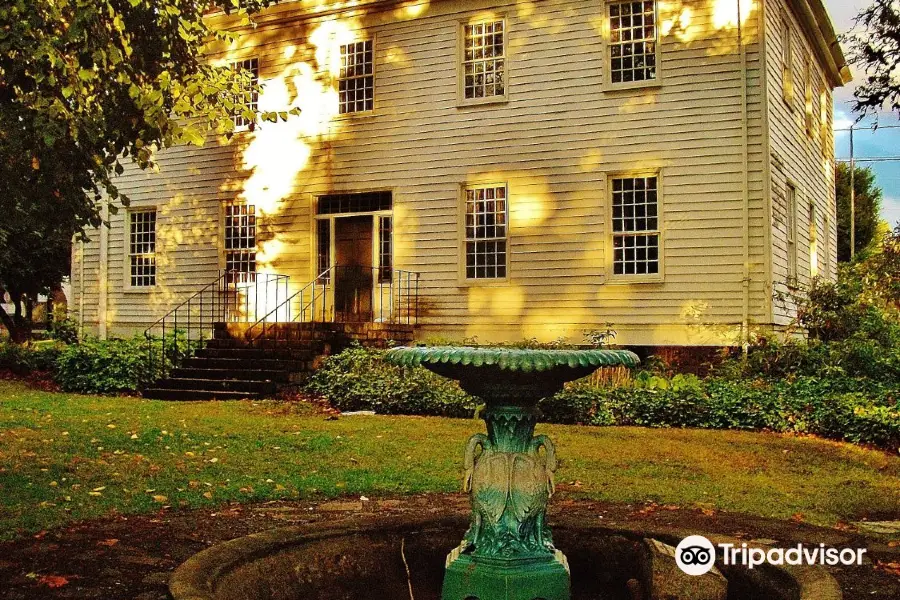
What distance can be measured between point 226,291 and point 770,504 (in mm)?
14514

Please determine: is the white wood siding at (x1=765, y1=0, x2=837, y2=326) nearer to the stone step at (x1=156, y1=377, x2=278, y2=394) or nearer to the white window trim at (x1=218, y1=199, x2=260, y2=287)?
the stone step at (x1=156, y1=377, x2=278, y2=394)

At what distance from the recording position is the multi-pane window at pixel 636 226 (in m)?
16.6

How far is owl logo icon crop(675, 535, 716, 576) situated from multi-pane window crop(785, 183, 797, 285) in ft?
46.3

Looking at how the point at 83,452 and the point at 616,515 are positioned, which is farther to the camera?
the point at 83,452

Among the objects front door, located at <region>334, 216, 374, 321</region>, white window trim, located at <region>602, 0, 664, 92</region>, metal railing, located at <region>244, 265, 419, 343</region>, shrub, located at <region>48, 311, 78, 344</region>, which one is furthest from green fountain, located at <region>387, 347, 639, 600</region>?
shrub, located at <region>48, 311, 78, 344</region>

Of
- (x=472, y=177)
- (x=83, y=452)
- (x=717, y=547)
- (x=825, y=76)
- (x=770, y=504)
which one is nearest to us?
(x=717, y=547)

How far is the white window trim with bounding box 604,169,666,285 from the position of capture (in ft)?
53.9

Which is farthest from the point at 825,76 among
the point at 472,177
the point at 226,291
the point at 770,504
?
the point at 770,504

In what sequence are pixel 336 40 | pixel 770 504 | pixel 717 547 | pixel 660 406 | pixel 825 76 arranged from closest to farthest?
pixel 717 547 < pixel 770 504 < pixel 660 406 < pixel 336 40 < pixel 825 76

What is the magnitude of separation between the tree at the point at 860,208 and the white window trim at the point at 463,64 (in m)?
22.8

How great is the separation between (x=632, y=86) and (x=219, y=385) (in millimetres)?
8985

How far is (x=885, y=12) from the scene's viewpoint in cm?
1115

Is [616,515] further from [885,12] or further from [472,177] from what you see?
[472,177]

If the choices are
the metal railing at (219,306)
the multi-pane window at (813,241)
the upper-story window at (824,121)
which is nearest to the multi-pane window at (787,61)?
the multi-pane window at (813,241)
